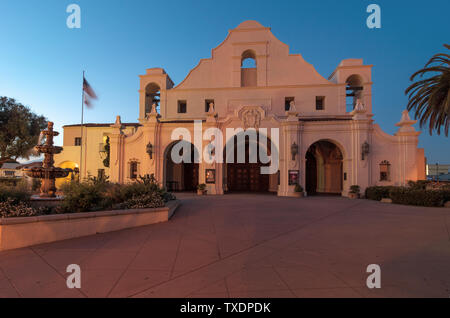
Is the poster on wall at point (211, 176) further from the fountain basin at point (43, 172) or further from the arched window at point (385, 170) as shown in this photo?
the arched window at point (385, 170)

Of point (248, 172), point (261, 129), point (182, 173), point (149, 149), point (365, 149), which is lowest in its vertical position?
point (182, 173)

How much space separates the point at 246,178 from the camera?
26.0m

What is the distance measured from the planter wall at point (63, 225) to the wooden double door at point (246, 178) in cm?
1785

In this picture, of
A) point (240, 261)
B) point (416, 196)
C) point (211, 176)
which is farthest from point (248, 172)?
point (240, 261)

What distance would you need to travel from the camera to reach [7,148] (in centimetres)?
2434

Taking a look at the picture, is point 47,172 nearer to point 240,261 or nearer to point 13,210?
point 13,210

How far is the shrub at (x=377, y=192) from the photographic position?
16156 millimetres

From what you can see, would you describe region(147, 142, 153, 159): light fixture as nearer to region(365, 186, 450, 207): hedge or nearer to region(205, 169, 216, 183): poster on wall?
region(205, 169, 216, 183): poster on wall

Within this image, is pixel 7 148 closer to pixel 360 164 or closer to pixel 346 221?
pixel 346 221

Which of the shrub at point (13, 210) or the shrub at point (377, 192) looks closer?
the shrub at point (13, 210)

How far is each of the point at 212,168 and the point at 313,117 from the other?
12.9 metres

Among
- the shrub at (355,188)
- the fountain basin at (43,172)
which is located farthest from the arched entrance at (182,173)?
the shrub at (355,188)

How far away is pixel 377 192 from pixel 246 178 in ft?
42.7
